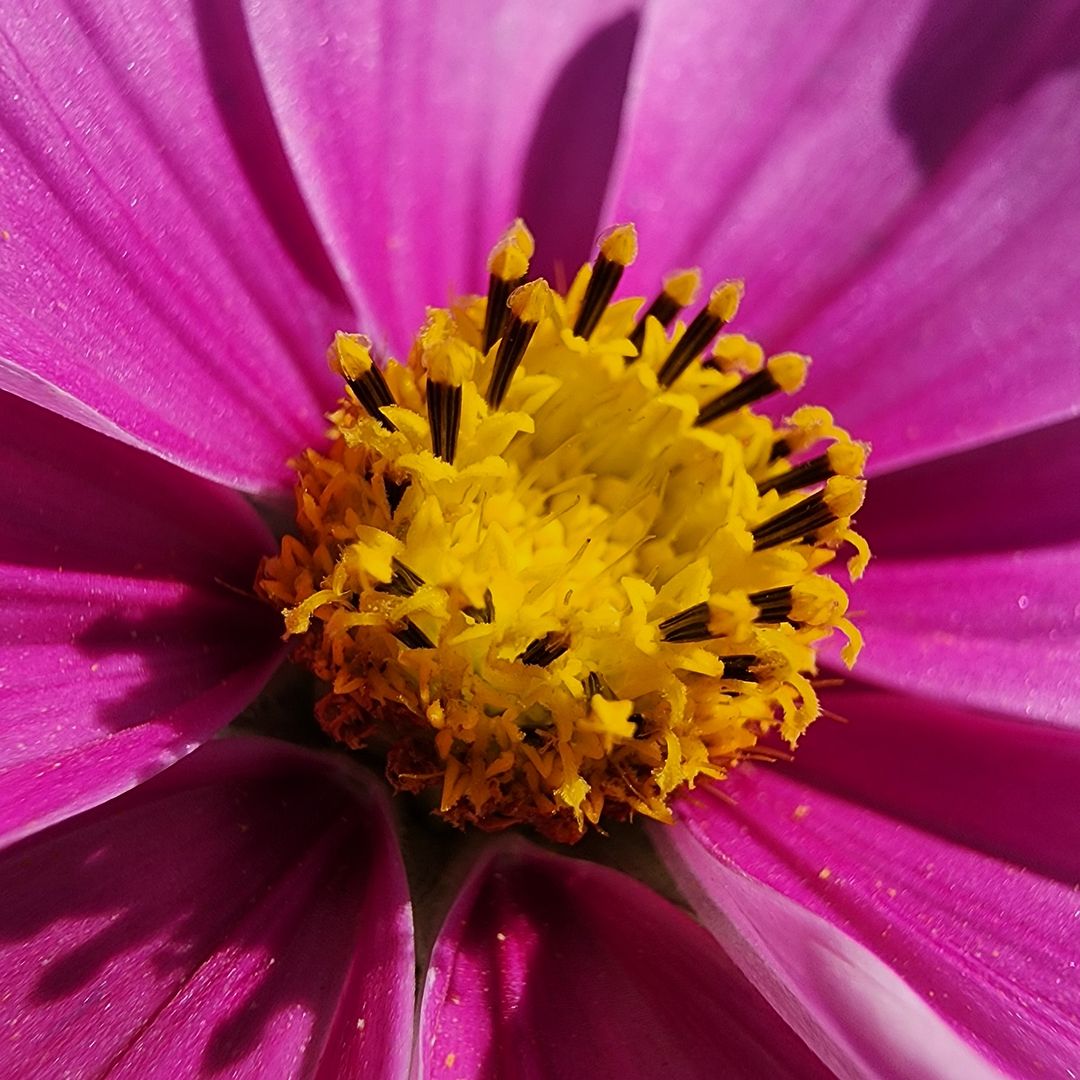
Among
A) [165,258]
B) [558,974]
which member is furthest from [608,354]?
[558,974]

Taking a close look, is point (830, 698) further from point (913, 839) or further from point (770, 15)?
point (770, 15)

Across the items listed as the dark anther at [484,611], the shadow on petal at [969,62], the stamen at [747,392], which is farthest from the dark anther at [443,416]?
the shadow on petal at [969,62]

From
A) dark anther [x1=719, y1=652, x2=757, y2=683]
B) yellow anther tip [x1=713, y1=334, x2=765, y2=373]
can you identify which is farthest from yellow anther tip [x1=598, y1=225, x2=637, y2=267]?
dark anther [x1=719, y1=652, x2=757, y2=683]

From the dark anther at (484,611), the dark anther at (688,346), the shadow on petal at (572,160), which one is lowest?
the dark anther at (484,611)

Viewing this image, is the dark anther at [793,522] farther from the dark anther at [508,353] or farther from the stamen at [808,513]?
the dark anther at [508,353]

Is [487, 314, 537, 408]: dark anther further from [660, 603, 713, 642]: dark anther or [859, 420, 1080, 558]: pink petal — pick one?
[859, 420, 1080, 558]: pink petal

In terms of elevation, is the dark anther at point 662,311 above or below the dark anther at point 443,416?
above
